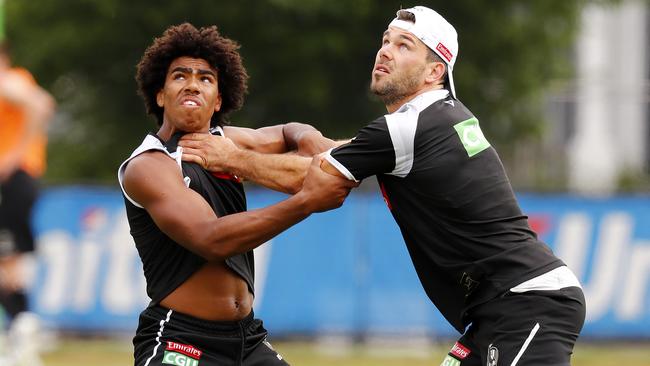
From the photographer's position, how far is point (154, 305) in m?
6.18

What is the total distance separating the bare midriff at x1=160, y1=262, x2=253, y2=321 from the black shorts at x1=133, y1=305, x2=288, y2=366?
0.11ft

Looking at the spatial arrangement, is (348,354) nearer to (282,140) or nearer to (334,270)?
(334,270)

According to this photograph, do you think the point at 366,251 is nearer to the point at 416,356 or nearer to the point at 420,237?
the point at 416,356

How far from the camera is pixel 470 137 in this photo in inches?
243

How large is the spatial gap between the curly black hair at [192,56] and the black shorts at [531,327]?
1.74 metres

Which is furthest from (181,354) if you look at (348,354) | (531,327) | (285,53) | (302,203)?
(285,53)

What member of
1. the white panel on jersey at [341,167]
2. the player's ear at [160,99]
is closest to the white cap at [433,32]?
the white panel on jersey at [341,167]

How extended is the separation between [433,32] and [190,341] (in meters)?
1.89

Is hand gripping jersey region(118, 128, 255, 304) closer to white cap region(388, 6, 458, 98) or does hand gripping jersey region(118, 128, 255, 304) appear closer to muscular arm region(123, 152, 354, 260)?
muscular arm region(123, 152, 354, 260)

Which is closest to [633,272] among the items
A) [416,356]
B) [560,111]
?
[416,356]

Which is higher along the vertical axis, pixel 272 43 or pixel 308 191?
pixel 272 43

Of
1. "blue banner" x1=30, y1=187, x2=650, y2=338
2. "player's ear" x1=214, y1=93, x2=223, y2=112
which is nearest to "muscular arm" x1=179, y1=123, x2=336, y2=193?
"player's ear" x1=214, y1=93, x2=223, y2=112

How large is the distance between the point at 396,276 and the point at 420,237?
25.6 feet

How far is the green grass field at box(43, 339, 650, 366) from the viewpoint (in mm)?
12711
